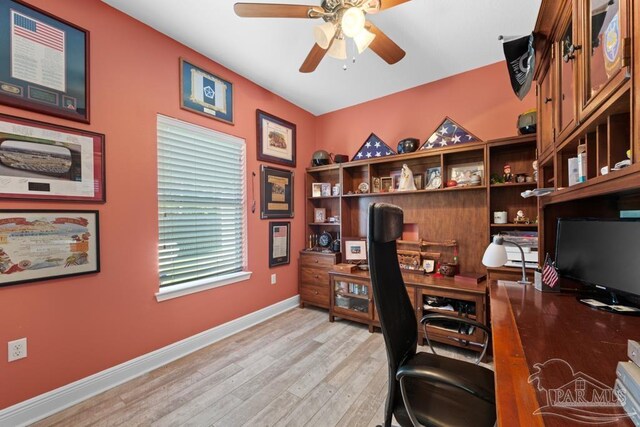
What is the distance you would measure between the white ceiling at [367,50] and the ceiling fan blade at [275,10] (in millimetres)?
472

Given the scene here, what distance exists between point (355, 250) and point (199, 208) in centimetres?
186

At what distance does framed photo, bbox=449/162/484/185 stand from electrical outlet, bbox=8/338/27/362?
12.0 ft

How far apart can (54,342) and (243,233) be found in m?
1.66

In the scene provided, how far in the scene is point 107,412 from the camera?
5.56 feet

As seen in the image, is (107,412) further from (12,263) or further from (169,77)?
(169,77)

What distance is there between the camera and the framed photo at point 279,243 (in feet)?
10.7

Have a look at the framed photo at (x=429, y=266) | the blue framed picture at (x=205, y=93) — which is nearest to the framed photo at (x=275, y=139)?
the blue framed picture at (x=205, y=93)

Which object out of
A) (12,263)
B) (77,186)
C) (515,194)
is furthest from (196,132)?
(515,194)

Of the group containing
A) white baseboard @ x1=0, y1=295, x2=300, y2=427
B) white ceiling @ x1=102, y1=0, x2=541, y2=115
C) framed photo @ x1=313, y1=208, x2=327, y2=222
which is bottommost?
white baseboard @ x1=0, y1=295, x2=300, y2=427

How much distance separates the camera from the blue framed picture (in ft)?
7.89

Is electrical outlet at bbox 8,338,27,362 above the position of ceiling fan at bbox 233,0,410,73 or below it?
below

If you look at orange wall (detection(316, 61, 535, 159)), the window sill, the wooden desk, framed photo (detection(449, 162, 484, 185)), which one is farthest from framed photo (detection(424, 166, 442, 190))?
the window sill

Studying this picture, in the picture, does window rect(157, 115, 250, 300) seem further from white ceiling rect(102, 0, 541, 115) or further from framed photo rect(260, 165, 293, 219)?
white ceiling rect(102, 0, 541, 115)

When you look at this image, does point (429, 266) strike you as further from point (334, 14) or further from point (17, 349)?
point (17, 349)
